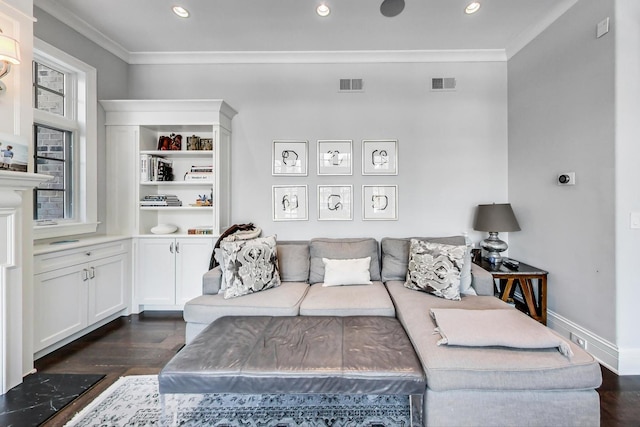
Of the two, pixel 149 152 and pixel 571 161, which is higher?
pixel 149 152

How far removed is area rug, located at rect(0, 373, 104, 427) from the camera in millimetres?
1733

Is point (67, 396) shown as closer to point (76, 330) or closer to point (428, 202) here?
point (76, 330)

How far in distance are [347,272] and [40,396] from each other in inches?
92.9

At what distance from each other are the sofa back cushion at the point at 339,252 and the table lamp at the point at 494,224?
45.2 inches

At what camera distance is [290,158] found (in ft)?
11.6

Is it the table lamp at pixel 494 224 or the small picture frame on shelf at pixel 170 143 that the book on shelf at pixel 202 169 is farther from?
the table lamp at pixel 494 224

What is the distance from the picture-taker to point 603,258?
226 centimetres

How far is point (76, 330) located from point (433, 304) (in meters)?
3.08

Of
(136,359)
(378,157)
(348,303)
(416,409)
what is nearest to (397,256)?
(348,303)

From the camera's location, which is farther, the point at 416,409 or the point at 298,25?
the point at 298,25

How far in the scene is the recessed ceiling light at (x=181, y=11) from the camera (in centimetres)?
267

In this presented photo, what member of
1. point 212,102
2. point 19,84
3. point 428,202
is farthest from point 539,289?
point 19,84

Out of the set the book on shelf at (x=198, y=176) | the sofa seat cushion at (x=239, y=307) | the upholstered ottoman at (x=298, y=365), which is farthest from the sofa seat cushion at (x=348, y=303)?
the book on shelf at (x=198, y=176)

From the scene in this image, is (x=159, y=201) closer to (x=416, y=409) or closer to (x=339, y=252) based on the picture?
(x=339, y=252)
